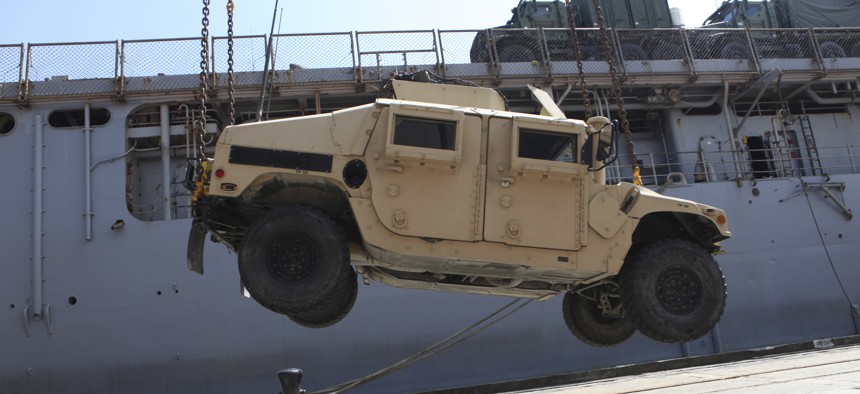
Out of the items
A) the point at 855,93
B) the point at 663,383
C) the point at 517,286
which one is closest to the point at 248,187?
the point at 517,286

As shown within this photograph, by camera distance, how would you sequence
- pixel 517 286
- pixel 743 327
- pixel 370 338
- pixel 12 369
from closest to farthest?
pixel 517 286
pixel 12 369
pixel 370 338
pixel 743 327

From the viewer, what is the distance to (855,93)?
18.3 metres

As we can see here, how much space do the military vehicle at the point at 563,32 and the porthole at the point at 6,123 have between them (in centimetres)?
1011

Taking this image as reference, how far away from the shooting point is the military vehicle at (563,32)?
54.4 ft

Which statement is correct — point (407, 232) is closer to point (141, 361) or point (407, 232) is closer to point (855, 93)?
point (141, 361)

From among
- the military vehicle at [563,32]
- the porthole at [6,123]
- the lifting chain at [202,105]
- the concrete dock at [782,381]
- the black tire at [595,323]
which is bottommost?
the concrete dock at [782,381]

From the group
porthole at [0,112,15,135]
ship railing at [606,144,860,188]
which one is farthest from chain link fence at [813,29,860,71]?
porthole at [0,112,15,135]

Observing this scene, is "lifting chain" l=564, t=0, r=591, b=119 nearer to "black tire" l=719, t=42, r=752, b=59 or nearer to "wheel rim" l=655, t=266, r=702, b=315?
"wheel rim" l=655, t=266, r=702, b=315

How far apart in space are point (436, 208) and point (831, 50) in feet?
55.7

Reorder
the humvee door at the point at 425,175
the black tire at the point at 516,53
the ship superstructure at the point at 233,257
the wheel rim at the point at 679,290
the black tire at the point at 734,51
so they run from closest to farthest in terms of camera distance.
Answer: the humvee door at the point at 425,175 → the wheel rim at the point at 679,290 → the ship superstructure at the point at 233,257 → the black tire at the point at 516,53 → the black tire at the point at 734,51

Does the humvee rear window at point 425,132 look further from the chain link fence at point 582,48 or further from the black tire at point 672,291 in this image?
the chain link fence at point 582,48

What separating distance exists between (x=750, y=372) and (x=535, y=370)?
6.42 meters

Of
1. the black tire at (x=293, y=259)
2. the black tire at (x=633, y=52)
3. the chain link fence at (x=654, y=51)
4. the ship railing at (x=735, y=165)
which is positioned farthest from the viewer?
the black tire at (x=633, y=52)

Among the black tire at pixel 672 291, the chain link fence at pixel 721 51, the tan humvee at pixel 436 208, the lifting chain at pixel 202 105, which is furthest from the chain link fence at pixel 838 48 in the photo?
the lifting chain at pixel 202 105
